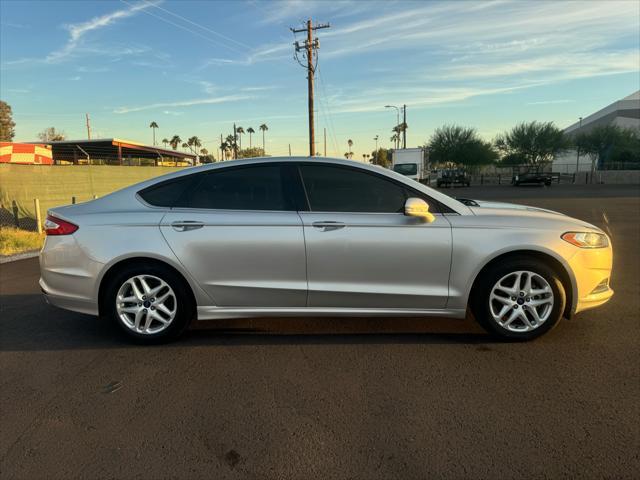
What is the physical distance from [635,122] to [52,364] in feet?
309

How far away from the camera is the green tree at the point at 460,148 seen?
59.2m

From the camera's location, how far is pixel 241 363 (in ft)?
11.8

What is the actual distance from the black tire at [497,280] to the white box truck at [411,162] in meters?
26.4

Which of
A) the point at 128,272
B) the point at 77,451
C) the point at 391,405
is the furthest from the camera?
the point at 128,272

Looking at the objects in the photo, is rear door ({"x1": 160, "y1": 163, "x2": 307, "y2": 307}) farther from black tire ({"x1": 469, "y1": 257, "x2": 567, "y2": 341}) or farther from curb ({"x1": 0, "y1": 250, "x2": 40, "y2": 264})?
curb ({"x1": 0, "y1": 250, "x2": 40, "y2": 264})

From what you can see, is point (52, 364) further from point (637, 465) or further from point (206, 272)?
point (637, 465)

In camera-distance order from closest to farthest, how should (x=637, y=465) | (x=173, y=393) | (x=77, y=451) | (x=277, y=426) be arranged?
(x=637, y=465) < (x=77, y=451) < (x=277, y=426) < (x=173, y=393)

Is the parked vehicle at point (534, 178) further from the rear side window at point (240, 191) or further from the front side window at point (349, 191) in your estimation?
the rear side window at point (240, 191)

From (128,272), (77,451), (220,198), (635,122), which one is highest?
(635,122)

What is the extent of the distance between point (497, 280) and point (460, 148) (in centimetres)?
5944

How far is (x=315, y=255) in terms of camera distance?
373cm

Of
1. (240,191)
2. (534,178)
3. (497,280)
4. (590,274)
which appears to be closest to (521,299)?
(497,280)

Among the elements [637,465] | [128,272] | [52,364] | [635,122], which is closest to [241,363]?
[128,272]

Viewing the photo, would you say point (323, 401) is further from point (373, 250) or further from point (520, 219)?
point (520, 219)
